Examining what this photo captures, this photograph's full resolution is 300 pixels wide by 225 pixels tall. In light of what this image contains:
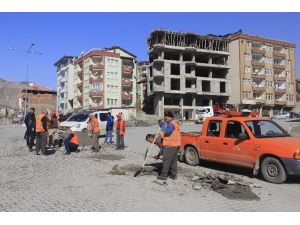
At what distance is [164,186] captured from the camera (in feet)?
30.5

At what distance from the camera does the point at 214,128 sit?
12312 mm

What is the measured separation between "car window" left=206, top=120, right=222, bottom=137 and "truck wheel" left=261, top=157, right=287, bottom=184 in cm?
210

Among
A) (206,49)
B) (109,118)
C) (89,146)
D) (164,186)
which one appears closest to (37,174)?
(164,186)

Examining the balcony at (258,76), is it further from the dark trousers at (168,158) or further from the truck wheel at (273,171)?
the dark trousers at (168,158)

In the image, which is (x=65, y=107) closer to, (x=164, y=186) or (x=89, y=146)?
(x=89, y=146)

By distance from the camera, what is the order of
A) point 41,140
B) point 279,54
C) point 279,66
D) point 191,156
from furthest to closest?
point 279,66
point 279,54
point 41,140
point 191,156

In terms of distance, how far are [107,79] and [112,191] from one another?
3013 inches

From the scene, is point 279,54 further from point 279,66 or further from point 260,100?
point 260,100

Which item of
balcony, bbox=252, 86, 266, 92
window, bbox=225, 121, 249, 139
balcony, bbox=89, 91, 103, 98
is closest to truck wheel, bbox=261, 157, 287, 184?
window, bbox=225, 121, 249, 139

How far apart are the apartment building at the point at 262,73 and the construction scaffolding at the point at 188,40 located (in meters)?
3.59

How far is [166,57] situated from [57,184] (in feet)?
226

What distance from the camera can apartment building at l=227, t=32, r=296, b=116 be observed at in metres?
82.2

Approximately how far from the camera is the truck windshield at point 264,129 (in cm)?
1090

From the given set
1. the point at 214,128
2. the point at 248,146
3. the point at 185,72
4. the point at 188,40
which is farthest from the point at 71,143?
the point at 188,40
